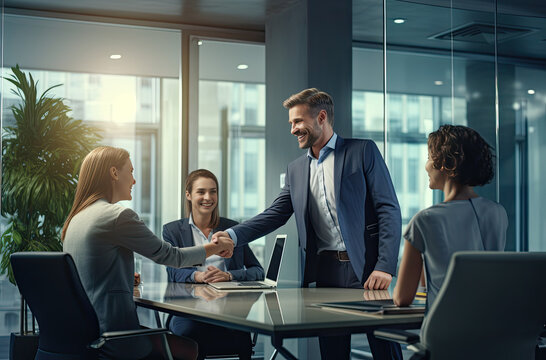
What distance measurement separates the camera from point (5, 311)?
5.42 m

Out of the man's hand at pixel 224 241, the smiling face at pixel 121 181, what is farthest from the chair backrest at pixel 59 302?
the man's hand at pixel 224 241

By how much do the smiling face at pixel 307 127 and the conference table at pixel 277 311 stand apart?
2.64ft

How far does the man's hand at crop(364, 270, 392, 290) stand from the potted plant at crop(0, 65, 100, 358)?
3.01 m

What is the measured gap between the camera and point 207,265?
13.0ft

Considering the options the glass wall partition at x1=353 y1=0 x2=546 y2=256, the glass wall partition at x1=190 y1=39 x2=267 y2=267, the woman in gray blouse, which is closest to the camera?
the woman in gray blouse

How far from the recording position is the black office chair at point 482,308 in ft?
6.41

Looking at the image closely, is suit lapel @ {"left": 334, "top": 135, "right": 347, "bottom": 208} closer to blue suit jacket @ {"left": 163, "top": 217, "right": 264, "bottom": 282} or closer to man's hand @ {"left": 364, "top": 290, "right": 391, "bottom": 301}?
man's hand @ {"left": 364, "top": 290, "right": 391, "bottom": 301}

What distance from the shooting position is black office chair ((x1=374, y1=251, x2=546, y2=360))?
1953 millimetres

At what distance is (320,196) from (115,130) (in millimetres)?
2910

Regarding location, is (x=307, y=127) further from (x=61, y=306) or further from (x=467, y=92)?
(x=467, y=92)

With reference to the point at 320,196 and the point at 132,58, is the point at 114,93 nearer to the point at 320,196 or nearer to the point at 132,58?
the point at 132,58

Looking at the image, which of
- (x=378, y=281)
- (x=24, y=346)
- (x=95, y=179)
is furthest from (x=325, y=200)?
(x=24, y=346)

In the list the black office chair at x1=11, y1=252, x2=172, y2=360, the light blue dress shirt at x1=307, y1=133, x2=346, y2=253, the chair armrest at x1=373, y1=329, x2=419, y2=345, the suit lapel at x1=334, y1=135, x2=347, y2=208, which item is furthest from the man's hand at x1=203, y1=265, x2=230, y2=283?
the chair armrest at x1=373, y1=329, x2=419, y2=345

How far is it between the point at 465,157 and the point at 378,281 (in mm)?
1095
